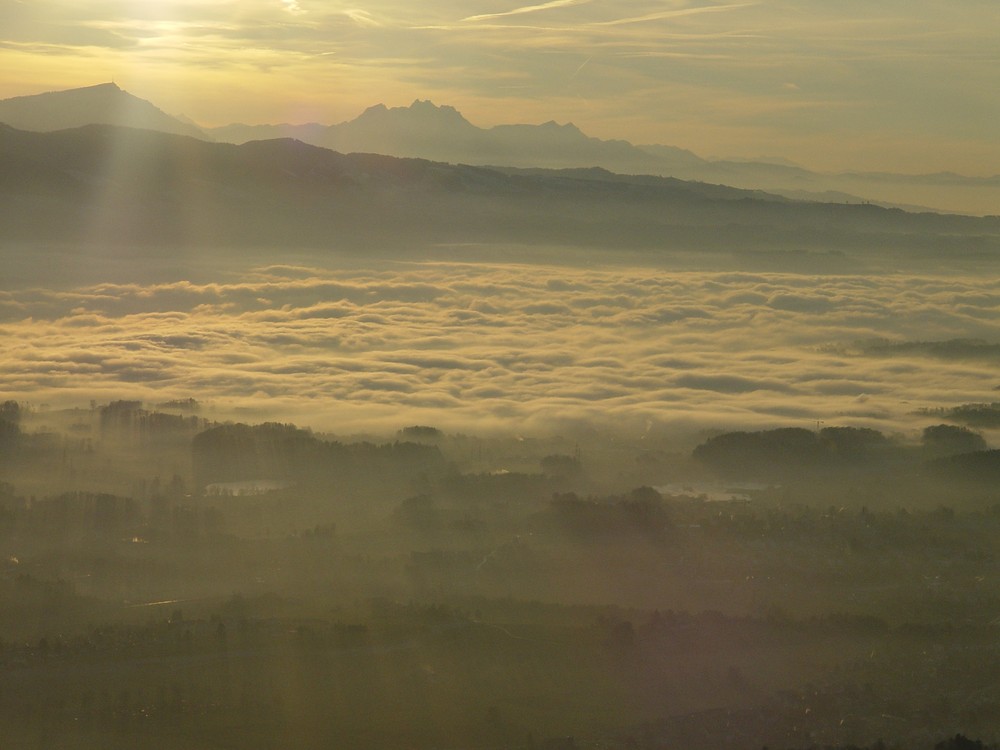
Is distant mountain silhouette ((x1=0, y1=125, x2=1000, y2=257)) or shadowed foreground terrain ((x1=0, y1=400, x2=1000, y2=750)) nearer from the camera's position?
shadowed foreground terrain ((x1=0, y1=400, x2=1000, y2=750))

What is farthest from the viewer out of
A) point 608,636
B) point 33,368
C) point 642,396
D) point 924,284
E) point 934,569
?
point 924,284

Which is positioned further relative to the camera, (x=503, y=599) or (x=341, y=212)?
(x=341, y=212)

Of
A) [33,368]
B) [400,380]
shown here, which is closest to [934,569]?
[400,380]

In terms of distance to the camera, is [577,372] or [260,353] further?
[260,353]

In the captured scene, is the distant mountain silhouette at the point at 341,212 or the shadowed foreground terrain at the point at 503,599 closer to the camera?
the shadowed foreground terrain at the point at 503,599

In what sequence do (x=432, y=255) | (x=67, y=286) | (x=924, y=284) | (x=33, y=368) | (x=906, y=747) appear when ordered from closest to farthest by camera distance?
1. (x=906, y=747)
2. (x=33, y=368)
3. (x=67, y=286)
4. (x=924, y=284)
5. (x=432, y=255)

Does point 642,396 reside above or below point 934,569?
below

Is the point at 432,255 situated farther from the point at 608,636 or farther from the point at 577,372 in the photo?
the point at 608,636

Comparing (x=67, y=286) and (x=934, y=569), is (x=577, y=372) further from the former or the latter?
(x=67, y=286)

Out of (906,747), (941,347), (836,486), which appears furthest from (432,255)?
(906,747)
